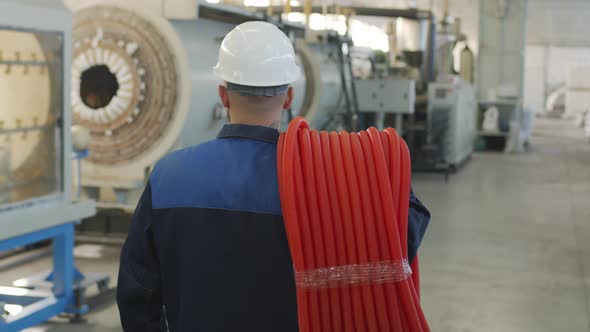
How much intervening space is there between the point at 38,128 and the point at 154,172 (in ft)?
7.15

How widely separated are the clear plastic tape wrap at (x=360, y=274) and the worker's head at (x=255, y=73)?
37cm

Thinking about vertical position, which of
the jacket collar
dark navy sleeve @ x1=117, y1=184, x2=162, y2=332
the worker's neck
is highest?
the worker's neck

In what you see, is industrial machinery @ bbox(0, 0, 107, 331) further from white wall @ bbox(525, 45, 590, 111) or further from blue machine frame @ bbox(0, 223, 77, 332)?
white wall @ bbox(525, 45, 590, 111)

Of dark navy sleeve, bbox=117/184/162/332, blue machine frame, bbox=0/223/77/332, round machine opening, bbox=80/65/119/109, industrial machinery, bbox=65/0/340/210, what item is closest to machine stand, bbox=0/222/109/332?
blue machine frame, bbox=0/223/77/332

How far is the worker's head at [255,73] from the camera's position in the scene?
174 cm

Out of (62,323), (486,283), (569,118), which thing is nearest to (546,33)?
(569,118)

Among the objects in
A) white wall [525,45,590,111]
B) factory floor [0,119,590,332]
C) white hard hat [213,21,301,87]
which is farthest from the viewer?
white wall [525,45,590,111]

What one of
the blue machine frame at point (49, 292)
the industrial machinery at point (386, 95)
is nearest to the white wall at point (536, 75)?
the industrial machinery at point (386, 95)

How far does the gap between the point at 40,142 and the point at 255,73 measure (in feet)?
7.36

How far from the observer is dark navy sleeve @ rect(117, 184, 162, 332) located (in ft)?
5.65

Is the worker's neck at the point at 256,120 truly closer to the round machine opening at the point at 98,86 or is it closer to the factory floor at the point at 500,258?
the factory floor at the point at 500,258

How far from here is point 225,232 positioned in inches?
66.0

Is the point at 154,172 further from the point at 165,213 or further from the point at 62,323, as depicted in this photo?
the point at 62,323

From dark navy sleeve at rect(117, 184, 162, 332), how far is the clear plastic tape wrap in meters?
0.39
